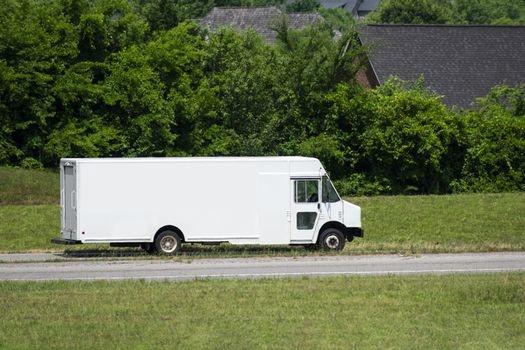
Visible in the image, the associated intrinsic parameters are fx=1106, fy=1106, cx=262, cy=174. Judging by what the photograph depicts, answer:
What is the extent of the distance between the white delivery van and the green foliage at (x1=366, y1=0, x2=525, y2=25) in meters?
80.8

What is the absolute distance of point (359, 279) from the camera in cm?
2031

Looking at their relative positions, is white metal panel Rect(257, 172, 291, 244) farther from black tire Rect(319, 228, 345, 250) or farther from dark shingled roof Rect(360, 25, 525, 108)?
dark shingled roof Rect(360, 25, 525, 108)

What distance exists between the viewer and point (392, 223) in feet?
111

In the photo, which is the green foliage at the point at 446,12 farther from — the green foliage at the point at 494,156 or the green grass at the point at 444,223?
the green grass at the point at 444,223

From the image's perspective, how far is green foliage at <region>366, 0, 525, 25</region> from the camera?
351 feet

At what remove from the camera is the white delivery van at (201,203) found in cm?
2595

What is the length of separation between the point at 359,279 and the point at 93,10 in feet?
94.1

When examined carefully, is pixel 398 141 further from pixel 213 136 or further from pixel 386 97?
pixel 213 136

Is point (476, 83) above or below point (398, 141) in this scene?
above

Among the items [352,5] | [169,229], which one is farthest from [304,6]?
[169,229]

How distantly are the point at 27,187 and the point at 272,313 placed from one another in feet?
79.3

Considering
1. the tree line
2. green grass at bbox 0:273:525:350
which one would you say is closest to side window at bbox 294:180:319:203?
green grass at bbox 0:273:525:350

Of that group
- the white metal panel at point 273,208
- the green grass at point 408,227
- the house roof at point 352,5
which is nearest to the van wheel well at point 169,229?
the green grass at point 408,227

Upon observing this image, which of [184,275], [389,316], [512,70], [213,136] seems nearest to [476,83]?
[512,70]
